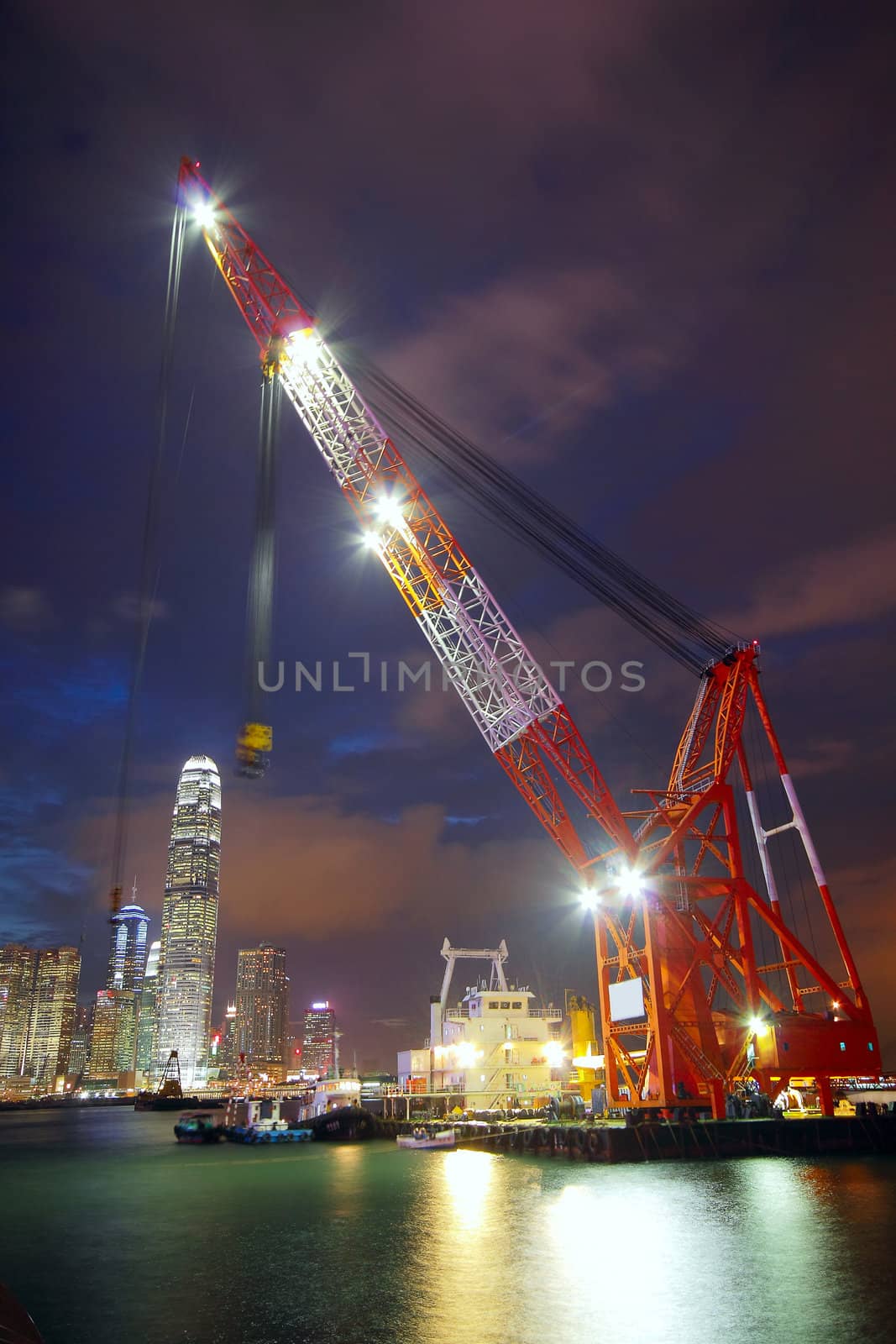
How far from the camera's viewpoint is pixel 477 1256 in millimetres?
25000

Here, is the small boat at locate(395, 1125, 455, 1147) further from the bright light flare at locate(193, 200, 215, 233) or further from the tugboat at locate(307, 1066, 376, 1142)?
the bright light flare at locate(193, 200, 215, 233)

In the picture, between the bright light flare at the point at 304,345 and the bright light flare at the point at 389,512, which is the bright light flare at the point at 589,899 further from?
the bright light flare at the point at 304,345

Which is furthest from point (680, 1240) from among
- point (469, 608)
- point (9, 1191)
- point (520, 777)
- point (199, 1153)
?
point (199, 1153)

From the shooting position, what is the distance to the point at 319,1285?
22922 millimetres

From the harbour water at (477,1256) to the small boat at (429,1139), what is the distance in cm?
988

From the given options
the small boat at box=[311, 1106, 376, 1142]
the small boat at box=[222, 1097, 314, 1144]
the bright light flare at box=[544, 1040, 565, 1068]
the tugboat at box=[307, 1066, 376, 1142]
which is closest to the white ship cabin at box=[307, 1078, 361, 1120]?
the tugboat at box=[307, 1066, 376, 1142]

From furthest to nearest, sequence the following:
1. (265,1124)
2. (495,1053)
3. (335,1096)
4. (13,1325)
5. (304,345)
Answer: (265,1124) → (335,1096) → (495,1053) → (304,345) → (13,1325)

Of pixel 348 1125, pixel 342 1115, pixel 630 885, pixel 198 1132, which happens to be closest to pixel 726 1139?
pixel 630 885

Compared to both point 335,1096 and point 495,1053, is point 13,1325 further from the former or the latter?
point 335,1096

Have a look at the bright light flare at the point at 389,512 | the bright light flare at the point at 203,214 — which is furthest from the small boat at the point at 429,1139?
the bright light flare at the point at 203,214

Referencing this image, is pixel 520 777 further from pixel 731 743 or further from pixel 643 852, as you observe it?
pixel 731 743

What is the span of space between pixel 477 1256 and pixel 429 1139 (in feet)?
107

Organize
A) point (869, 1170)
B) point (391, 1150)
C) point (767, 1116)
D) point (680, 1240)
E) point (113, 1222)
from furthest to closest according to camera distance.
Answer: point (391, 1150), point (767, 1116), point (869, 1170), point (113, 1222), point (680, 1240)

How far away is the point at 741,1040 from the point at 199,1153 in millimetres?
41727
